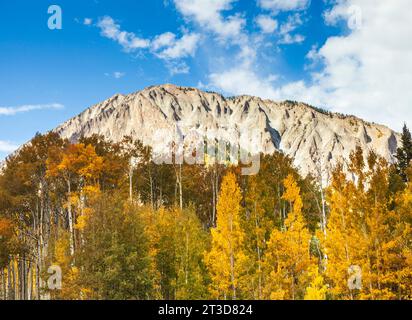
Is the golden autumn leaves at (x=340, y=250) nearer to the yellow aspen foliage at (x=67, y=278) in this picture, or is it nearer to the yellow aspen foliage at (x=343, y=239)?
the yellow aspen foliage at (x=343, y=239)

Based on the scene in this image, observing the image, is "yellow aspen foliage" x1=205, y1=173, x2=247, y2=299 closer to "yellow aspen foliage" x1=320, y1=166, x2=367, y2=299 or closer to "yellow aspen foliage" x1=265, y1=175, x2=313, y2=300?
"yellow aspen foliage" x1=265, y1=175, x2=313, y2=300

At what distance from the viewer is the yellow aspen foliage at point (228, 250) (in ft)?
81.3

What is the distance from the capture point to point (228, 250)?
25.0m

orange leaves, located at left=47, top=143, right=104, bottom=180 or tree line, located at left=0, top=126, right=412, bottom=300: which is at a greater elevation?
orange leaves, located at left=47, top=143, right=104, bottom=180

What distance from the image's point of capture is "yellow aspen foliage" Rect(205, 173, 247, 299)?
24.8 metres

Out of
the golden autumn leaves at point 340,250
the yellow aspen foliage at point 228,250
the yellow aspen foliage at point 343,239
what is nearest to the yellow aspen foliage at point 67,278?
the yellow aspen foliage at point 228,250

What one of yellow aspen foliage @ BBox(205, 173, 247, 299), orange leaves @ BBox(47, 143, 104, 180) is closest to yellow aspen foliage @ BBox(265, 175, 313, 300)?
yellow aspen foliage @ BBox(205, 173, 247, 299)

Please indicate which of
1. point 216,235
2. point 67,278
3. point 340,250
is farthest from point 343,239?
point 67,278

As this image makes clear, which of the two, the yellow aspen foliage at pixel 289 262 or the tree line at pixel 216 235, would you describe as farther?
the yellow aspen foliage at pixel 289 262

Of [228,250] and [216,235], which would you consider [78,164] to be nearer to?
[216,235]

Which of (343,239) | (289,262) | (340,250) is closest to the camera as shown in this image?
(343,239)

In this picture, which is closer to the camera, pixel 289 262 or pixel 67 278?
pixel 67 278

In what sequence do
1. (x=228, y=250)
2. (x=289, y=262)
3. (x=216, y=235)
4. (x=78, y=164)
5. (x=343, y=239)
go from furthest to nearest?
(x=78, y=164)
(x=216, y=235)
(x=228, y=250)
(x=289, y=262)
(x=343, y=239)
